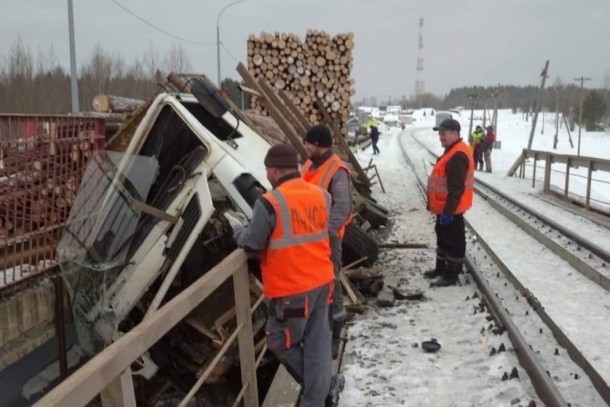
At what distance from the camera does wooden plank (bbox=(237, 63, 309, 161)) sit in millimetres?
7825

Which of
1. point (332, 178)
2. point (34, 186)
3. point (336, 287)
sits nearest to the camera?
point (332, 178)

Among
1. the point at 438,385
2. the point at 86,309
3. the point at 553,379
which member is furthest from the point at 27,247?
the point at 553,379

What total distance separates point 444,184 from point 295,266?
396 centimetres

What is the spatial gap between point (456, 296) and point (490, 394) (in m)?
2.45

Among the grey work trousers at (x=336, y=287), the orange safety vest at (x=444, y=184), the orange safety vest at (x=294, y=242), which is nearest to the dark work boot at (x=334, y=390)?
the grey work trousers at (x=336, y=287)

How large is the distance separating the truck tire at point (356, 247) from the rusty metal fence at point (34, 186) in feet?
10.9

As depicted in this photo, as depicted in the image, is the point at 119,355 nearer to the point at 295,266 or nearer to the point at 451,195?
the point at 295,266

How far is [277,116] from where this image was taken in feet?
26.8

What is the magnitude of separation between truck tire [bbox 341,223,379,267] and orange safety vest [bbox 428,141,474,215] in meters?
0.94

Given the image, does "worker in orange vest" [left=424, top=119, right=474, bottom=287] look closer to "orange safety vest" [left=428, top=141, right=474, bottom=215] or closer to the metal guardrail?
"orange safety vest" [left=428, top=141, right=474, bottom=215]

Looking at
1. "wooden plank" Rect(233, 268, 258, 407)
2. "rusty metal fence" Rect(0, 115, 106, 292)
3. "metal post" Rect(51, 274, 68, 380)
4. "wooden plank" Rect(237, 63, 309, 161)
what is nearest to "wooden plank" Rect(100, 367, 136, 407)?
"wooden plank" Rect(233, 268, 258, 407)

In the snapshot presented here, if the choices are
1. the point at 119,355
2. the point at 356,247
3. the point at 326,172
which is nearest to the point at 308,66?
the point at 356,247

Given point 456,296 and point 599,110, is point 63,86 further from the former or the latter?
point 599,110

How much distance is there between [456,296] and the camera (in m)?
6.45
